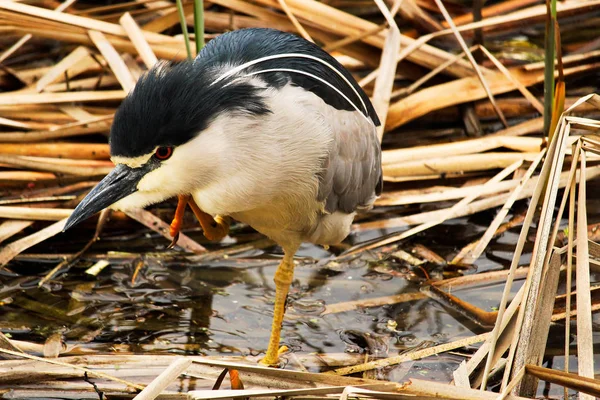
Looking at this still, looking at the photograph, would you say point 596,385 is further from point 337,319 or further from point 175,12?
point 175,12

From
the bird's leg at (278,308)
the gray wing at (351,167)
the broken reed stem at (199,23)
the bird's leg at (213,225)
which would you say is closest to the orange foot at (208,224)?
the bird's leg at (213,225)

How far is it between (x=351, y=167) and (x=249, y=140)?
0.80 metres

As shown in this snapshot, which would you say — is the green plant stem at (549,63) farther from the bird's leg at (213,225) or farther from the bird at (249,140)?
the bird's leg at (213,225)

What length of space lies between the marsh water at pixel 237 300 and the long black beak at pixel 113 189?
87 cm

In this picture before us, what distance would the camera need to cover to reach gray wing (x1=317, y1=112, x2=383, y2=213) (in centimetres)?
320

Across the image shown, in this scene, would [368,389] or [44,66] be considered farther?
[44,66]

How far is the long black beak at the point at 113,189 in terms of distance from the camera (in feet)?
8.69

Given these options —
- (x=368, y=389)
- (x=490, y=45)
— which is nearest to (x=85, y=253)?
(x=368, y=389)

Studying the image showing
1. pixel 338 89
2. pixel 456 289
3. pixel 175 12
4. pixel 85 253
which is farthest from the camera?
pixel 175 12

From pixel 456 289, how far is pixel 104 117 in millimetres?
2133

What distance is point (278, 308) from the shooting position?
3447mm

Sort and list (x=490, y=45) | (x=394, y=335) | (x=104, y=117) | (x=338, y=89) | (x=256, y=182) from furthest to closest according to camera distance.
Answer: (x=490, y=45)
(x=104, y=117)
(x=394, y=335)
(x=338, y=89)
(x=256, y=182)

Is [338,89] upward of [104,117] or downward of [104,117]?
downward

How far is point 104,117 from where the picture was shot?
14.5 feet
